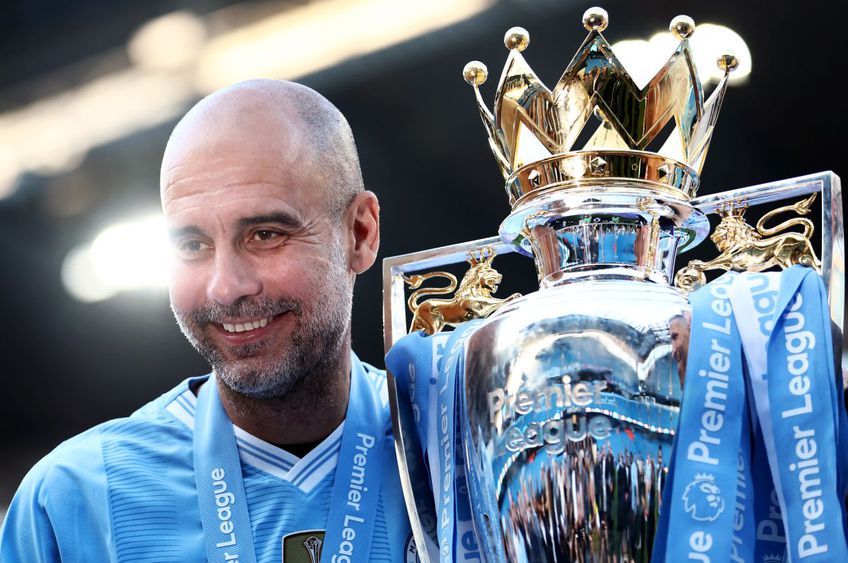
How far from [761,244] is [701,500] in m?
0.31

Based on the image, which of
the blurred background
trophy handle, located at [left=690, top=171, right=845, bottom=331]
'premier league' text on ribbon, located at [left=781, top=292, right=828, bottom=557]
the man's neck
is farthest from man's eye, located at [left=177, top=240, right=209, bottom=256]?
the blurred background

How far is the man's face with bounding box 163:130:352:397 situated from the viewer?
1.41m

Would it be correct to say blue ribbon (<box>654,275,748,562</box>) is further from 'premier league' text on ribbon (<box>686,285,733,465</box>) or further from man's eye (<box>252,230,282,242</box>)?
man's eye (<box>252,230,282,242</box>)

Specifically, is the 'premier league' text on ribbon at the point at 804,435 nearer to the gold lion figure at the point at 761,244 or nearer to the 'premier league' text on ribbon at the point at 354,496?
the gold lion figure at the point at 761,244

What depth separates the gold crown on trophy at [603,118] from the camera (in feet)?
4.10

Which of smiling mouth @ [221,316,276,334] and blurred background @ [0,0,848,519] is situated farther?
blurred background @ [0,0,848,519]

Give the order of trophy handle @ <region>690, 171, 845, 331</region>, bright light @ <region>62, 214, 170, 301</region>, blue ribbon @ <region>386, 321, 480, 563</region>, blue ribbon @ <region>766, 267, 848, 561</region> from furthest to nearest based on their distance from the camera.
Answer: bright light @ <region>62, 214, 170, 301</region> → blue ribbon @ <region>386, 321, 480, 563</region> → trophy handle @ <region>690, 171, 845, 331</region> → blue ribbon @ <region>766, 267, 848, 561</region>

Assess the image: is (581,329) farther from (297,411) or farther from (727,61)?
(297,411)

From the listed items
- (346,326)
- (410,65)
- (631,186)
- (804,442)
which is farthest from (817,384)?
(410,65)

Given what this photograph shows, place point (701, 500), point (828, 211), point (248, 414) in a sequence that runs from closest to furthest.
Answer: point (701, 500), point (828, 211), point (248, 414)

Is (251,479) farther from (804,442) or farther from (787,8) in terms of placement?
(787,8)

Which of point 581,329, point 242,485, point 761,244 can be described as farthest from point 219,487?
point 761,244

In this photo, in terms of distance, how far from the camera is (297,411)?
5.09ft

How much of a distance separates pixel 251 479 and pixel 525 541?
1.56 ft
